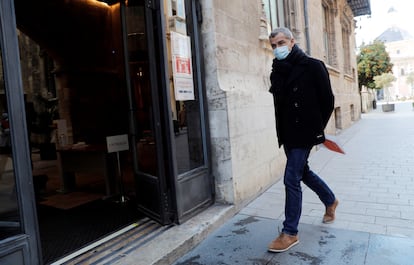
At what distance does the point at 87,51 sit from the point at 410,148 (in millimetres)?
7865

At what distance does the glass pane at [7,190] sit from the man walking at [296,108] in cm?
200

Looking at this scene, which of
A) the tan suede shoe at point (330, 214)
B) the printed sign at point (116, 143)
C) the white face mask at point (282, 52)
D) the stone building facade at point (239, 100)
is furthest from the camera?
the printed sign at point (116, 143)

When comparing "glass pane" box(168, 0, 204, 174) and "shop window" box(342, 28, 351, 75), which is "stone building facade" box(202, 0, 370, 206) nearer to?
"glass pane" box(168, 0, 204, 174)

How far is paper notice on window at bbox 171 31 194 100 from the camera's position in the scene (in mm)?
3625

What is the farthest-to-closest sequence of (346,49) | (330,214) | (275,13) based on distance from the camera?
(346,49) → (275,13) → (330,214)

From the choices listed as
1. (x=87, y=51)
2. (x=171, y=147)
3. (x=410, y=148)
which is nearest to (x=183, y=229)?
(x=171, y=147)

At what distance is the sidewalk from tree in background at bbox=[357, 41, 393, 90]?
23.9 metres

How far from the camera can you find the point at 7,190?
8.00ft

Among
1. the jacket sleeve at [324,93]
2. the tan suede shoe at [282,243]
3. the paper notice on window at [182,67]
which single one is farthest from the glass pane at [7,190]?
the jacket sleeve at [324,93]

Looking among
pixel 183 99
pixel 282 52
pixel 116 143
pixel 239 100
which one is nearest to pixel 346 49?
pixel 239 100

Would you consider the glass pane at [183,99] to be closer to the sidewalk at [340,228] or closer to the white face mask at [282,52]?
the sidewalk at [340,228]

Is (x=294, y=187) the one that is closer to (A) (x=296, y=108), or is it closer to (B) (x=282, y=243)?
(B) (x=282, y=243)

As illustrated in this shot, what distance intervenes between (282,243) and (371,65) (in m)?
27.6

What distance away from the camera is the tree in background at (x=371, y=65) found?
26.9 meters
